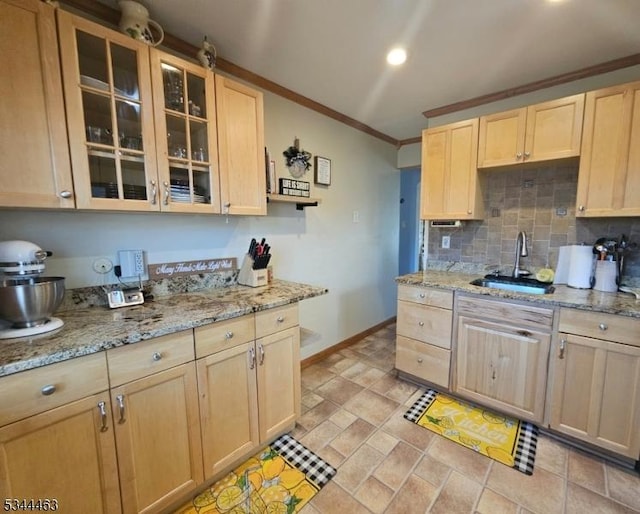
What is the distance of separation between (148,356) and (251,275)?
873mm

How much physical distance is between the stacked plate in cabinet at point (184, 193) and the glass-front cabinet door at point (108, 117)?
0.10m

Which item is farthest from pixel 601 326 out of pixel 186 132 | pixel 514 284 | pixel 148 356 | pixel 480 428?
pixel 186 132

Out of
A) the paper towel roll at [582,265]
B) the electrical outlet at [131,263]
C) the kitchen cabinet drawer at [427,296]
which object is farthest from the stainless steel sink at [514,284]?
the electrical outlet at [131,263]

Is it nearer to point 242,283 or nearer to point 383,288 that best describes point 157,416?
point 242,283

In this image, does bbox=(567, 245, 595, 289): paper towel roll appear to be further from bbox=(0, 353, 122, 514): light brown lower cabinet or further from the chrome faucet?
bbox=(0, 353, 122, 514): light brown lower cabinet

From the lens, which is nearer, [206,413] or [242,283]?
[206,413]

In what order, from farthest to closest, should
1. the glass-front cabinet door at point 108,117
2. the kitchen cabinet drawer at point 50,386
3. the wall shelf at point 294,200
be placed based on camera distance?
the wall shelf at point 294,200
the glass-front cabinet door at point 108,117
the kitchen cabinet drawer at point 50,386

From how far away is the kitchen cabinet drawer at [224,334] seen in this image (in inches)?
52.5

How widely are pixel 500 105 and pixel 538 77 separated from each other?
11.9 inches

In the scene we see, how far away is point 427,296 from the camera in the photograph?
2.23 m

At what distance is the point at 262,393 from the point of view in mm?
1616

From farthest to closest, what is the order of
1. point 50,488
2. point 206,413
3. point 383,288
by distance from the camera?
1. point 383,288
2. point 206,413
3. point 50,488

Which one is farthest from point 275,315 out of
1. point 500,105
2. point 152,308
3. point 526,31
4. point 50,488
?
point 500,105

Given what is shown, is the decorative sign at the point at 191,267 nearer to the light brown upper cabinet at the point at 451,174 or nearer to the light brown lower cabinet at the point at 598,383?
the light brown upper cabinet at the point at 451,174
